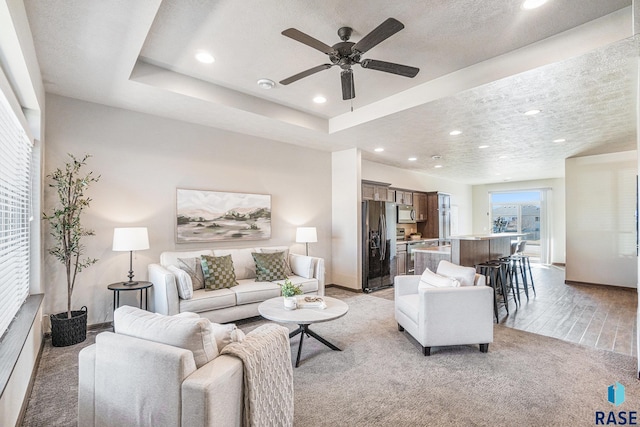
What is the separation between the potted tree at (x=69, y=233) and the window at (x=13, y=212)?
34 cm

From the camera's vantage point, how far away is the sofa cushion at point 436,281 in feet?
10.4

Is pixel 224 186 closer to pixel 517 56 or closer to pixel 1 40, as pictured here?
pixel 1 40

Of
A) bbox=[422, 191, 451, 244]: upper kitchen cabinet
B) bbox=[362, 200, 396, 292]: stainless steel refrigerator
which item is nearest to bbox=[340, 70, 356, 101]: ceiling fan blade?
bbox=[362, 200, 396, 292]: stainless steel refrigerator

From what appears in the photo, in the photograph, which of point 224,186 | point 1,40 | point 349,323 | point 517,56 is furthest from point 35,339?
point 517,56

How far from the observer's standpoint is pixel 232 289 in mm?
3844

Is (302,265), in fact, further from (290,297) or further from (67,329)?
(67,329)

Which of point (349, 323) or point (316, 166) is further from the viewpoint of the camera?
point (316, 166)

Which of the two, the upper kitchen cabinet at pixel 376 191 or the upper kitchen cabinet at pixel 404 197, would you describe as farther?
the upper kitchen cabinet at pixel 404 197

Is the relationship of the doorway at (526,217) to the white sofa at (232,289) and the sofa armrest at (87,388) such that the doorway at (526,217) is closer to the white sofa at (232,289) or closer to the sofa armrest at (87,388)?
the white sofa at (232,289)

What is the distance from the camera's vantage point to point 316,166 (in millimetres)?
5879

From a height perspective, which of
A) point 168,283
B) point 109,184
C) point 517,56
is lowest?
point 168,283

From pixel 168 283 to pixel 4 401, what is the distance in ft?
5.54

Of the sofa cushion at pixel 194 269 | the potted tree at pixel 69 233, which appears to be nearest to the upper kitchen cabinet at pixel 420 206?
the sofa cushion at pixel 194 269

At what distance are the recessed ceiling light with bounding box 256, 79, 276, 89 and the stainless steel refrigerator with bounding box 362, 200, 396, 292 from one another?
294 centimetres
